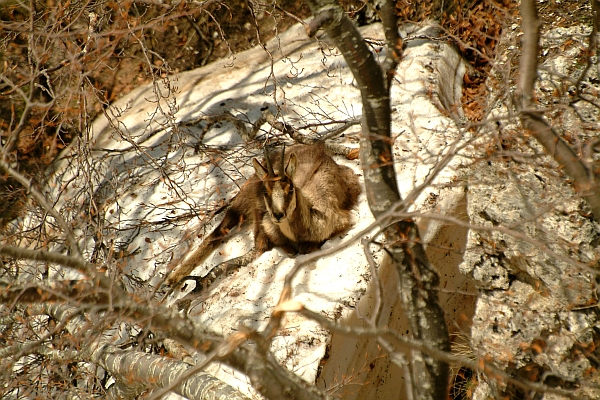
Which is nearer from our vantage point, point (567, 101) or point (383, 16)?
point (383, 16)

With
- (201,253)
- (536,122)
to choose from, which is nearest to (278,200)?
(201,253)

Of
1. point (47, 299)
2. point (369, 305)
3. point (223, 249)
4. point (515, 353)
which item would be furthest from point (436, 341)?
point (223, 249)

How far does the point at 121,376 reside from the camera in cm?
358

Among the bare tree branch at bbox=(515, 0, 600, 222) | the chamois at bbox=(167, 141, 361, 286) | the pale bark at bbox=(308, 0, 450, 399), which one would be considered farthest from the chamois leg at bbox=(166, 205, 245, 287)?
the bare tree branch at bbox=(515, 0, 600, 222)

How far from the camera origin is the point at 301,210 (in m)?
5.16

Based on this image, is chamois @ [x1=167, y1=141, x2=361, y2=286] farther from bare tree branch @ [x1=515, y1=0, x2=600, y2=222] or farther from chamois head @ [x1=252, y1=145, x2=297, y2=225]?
bare tree branch @ [x1=515, y1=0, x2=600, y2=222]

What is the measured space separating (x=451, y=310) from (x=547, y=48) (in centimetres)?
246

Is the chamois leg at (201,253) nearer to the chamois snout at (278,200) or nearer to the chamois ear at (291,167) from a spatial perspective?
the chamois snout at (278,200)

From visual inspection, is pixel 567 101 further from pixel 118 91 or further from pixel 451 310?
pixel 118 91

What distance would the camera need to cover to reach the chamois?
517 centimetres

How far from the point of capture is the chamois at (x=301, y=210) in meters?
5.17

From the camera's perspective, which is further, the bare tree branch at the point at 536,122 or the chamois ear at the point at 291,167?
the chamois ear at the point at 291,167

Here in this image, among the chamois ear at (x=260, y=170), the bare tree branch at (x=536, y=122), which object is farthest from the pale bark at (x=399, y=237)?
→ the chamois ear at (x=260, y=170)

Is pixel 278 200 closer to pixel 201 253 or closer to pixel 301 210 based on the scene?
pixel 301 210
